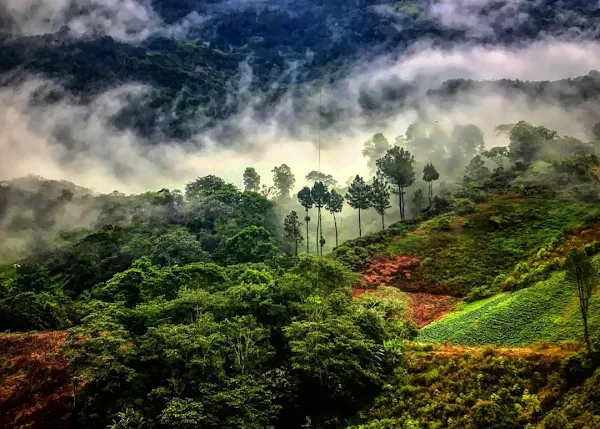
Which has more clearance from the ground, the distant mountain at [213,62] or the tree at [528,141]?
the distant mountain at [213,62]

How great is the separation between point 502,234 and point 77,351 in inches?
2004

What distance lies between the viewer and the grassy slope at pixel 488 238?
188 feet

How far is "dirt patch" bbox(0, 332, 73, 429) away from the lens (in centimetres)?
3456

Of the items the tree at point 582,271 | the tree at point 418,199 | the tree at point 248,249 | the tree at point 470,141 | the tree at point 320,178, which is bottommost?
the tree at point 582,271

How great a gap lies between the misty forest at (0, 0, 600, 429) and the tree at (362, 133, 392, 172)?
42cm

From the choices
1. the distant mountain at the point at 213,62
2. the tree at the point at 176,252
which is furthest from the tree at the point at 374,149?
the tree at the point at 176,252

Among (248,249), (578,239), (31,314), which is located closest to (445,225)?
(578,239)

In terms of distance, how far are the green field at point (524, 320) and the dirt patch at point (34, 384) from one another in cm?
2585

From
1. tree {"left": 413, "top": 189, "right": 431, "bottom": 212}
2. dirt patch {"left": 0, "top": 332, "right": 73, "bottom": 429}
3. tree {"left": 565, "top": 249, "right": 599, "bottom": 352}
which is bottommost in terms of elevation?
dirt patch {"left": 0, "top": 332, "right": 73, "bottom": 429}

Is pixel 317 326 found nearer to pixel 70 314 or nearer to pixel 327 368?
pixel 327 368

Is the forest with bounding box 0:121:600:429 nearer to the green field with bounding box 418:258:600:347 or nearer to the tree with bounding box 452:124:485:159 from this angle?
the green field with bounding box 418:258:600:347

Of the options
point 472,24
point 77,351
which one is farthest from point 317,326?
point 472,24

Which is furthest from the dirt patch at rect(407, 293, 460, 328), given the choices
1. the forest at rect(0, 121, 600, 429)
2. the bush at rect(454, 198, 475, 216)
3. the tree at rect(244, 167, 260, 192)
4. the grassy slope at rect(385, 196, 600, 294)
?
the tree at rect(244, 167, 260, 192)

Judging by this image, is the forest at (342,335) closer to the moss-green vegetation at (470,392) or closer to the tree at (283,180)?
the moss-green vegetation at (470,392)
